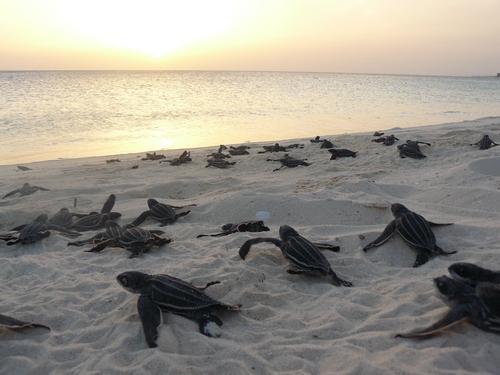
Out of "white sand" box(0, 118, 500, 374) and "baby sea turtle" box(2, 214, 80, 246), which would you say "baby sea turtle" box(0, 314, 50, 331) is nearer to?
"white sand" box(0, 118, 500, 374)

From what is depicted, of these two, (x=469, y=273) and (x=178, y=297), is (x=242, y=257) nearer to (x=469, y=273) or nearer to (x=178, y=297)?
(x=178, y=297)

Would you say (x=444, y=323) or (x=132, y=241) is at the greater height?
(x=444, y=323)

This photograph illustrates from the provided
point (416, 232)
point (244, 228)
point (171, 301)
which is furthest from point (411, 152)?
point (171, 301)

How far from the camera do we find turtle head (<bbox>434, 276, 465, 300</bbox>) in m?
2.61

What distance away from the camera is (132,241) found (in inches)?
176

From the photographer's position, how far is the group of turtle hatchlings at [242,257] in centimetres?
248

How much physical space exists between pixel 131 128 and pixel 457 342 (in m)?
18.4

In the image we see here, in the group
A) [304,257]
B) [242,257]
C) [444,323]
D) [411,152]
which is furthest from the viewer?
[411,152]

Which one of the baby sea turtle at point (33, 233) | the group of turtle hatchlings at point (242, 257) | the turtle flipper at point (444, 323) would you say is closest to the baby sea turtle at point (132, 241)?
the group of turtle hatchlings at point (242, 257)

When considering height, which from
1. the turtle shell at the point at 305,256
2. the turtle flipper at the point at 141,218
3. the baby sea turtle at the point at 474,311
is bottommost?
the turtle flipper at the point at 141,218

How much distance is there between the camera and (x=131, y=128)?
19328 millimetres

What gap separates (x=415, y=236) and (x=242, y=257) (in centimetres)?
148

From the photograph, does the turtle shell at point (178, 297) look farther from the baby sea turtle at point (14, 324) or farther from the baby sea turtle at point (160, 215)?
the baby sea turtle at point (160, 215)

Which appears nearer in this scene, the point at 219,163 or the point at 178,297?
the point at 178,297
